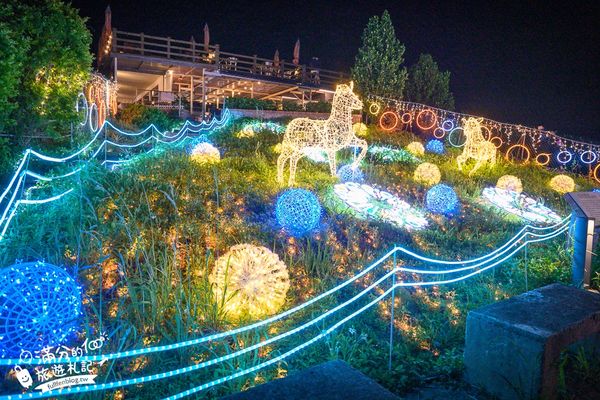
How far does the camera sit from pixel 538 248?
272 inches

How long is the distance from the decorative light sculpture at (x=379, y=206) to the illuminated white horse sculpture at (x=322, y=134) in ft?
2.10

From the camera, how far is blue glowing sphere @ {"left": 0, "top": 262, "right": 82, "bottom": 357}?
2760mm

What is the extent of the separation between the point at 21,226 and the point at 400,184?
6.99m

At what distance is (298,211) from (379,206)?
2.51 metres

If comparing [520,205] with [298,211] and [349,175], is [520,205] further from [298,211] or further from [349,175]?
[298,211]

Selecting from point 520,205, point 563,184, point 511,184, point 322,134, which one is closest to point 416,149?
point 511,184

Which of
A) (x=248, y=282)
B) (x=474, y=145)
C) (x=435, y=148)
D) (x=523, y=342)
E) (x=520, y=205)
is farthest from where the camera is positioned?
(x=435, y=148)

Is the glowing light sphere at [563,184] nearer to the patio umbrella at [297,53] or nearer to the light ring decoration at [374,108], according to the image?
the light ring decoration at [374,108]

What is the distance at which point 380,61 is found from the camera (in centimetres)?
1869

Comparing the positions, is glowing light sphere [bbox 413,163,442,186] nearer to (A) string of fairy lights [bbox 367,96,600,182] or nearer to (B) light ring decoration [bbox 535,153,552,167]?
(A) string of fairy lights [bbox 367,96,600,182]

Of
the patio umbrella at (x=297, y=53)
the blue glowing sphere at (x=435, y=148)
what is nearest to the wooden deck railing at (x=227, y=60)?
the patio umbrella at (x=297, y=53)

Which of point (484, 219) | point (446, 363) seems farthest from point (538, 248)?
point (446, 363)

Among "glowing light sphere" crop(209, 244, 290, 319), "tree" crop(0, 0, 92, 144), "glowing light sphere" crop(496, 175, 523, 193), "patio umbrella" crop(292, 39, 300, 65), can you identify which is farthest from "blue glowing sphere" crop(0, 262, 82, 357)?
"patio umbrella" crop(292, 39, 300, 65)

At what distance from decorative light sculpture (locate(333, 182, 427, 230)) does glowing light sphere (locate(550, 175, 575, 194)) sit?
5.83 meters
